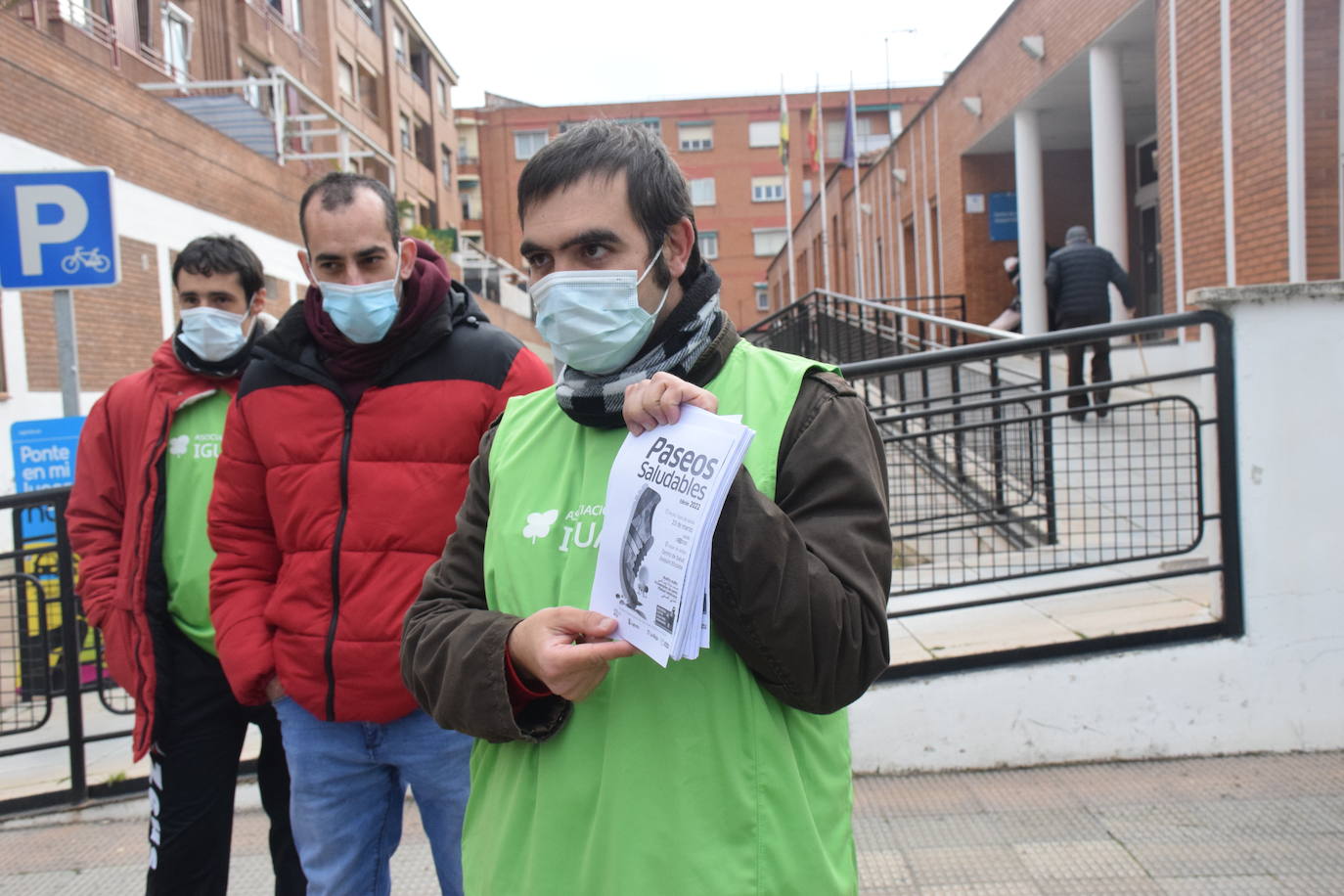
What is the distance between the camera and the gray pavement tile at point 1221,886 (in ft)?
10.3

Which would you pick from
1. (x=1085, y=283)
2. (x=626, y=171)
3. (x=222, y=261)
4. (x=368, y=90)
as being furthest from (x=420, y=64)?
(x=626, y=171)

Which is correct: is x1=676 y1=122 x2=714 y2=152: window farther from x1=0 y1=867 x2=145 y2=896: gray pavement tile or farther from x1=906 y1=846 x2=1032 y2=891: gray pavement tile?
x1=906 y1=846 x2=1032 y2=891: gray pavement tile

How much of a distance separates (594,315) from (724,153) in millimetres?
57910

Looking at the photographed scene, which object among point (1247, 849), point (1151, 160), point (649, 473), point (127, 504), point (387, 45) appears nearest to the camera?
point (649, 473)

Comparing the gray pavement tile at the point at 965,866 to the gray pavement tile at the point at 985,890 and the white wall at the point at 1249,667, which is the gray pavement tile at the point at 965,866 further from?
the white wall at the point at 1249,667

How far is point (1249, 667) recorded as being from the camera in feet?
13.8

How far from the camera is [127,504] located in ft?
9.57

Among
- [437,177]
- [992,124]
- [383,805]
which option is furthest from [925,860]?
[437,177]

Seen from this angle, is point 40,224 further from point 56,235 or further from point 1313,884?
point 1313,884

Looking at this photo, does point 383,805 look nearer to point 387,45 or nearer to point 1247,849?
point 1247,849

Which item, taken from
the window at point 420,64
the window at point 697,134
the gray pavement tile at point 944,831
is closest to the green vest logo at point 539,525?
the gray pavement tile at point 944,831

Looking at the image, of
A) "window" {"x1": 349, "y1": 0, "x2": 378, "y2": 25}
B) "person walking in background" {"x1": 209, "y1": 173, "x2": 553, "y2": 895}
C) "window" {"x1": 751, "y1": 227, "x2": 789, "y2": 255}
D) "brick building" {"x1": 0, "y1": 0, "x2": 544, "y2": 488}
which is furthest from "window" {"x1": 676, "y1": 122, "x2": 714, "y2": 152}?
"person walking in background" {"x1": 209, "y1": 173, "x2": 553, "y2": 895}

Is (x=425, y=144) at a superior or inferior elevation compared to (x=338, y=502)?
superior

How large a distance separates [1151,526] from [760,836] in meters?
3.76
